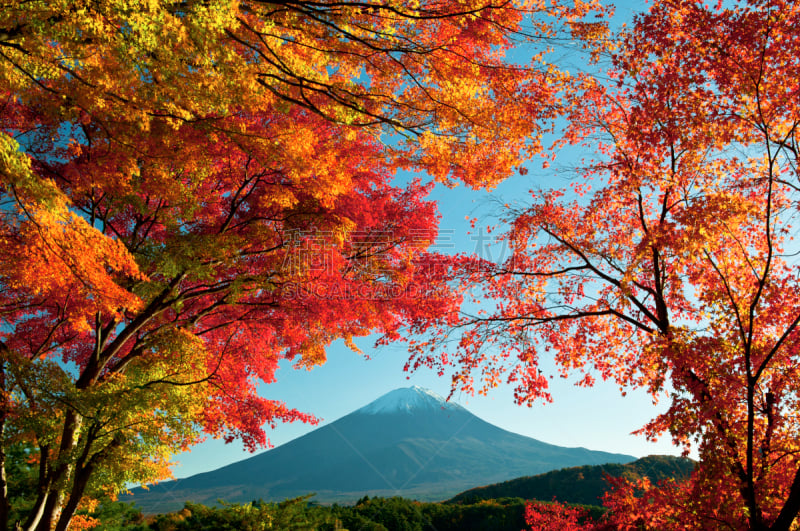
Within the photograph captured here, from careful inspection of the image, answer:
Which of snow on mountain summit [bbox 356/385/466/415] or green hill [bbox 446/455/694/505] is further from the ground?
snow on mountain summit [bbox 356/385/466/415]

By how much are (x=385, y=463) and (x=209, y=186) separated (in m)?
99.5

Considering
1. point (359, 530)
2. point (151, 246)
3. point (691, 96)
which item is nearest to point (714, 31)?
point (691, 96)

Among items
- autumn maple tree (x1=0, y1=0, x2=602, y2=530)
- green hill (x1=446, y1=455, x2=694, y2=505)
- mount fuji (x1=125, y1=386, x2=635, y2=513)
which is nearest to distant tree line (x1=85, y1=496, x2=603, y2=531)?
autumn maple tree (x1=0, y1=0, x2=602, y2=530)

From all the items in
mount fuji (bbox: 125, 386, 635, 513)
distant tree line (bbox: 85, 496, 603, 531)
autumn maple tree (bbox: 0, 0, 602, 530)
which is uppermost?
autumn maple tree (bbox: 0, 0, 602, 530)

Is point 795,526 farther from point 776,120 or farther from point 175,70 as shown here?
point 175,70

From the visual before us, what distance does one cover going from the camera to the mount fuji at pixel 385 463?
278ft

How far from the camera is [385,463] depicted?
9569 centimetres

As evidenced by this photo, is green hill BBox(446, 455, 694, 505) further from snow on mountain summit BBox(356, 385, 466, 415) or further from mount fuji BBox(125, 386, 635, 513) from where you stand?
snow on mountain summit BBox(356, 385, 466, 415)

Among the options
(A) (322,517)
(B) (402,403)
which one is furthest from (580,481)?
(B) (402,403)

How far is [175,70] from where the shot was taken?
3.91 metres

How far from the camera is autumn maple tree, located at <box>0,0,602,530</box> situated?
153 inches

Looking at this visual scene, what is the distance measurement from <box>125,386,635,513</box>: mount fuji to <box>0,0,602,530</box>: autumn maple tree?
3040 inches

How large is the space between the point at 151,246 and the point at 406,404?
12143cm

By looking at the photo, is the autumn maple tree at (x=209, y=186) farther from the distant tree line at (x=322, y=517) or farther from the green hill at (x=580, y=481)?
the green hill at (x=580, y=481)
